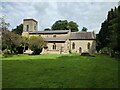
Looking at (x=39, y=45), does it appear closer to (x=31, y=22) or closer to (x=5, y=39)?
(x=5, y=39)

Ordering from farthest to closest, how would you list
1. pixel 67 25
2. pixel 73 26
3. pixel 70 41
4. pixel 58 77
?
pixel 67 25
pixel 73 26
pixel 70 41
pixel 58 77

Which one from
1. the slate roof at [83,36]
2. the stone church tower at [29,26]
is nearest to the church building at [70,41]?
the slate roof at [83,36]

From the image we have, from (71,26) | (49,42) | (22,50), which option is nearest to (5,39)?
(22,50)

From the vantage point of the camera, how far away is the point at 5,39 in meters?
33.0

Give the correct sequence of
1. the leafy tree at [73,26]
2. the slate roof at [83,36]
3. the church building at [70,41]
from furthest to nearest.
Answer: the leafy tree at [73,26] < the slate roof at [83,36] < the church building at [70,41]

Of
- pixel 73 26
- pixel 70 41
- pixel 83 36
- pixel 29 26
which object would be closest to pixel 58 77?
pixel 70 41

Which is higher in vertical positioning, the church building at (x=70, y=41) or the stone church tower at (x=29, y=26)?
the stone church tower at (x=29, y=26)

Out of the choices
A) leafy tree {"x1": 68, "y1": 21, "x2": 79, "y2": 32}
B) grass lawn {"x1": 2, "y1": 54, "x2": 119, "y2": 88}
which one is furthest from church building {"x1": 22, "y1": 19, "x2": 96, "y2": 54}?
grass lawn {"x1": 2, "y1": 54, "x2": 119, "y2": 88}


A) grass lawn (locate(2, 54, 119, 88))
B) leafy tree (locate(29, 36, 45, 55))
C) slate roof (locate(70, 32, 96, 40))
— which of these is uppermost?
slate roof (locate(70, 32, 96, 40))

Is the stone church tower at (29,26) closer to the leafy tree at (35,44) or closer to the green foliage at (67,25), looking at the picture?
the green foliage at (67,25)

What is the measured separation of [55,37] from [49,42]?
17.4 feet

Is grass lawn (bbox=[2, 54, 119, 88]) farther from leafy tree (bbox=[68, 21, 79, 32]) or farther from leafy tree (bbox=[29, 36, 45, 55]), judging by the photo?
leafy tree (bbox=[68, 21, 79, 32])

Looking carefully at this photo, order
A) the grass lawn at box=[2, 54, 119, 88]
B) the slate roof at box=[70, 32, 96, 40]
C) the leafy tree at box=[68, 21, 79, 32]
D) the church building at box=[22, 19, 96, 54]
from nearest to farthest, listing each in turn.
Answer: the grass lawn at box=[2, 54, 119, 88] < the church building at box=[22, 19, 96, 54] < the slate roof at box=[70, 32, 96, 40] < the leafy tree at box=[68, 21, 79, 32]

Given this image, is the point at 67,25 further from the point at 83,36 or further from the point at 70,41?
the point at 83,36
